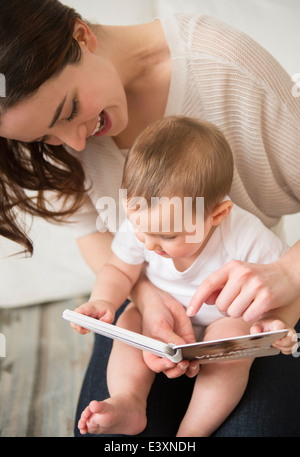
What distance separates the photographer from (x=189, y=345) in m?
0.63

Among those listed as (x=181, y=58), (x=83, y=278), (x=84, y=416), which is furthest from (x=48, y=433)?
(x=181, y=58)

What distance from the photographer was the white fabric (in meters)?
0.80

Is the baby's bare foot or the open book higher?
the open book

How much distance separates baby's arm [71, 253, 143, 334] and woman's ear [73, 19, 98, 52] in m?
0.39

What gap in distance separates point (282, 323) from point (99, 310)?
1.01 ft

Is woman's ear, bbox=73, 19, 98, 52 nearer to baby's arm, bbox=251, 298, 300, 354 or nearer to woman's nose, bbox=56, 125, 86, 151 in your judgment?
woman's nose, bbox=56, 125, 86, 151

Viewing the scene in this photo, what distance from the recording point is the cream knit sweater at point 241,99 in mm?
868

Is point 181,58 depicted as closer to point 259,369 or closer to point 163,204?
point 163,204

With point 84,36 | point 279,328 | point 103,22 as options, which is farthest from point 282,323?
point 103,22

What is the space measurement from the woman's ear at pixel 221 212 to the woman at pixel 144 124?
0.29 feet

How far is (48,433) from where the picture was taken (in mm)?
1224

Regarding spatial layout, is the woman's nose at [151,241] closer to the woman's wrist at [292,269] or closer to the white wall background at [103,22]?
the woman's wrist at [292,269]

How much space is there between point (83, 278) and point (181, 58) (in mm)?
802

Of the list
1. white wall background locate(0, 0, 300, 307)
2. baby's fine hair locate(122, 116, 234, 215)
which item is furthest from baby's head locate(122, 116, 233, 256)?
white wall background locate(0, 0, 300, 307)
